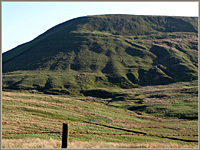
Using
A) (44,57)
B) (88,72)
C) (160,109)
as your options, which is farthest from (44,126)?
(44,57)

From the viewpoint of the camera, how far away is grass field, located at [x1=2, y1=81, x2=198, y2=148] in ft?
74.7

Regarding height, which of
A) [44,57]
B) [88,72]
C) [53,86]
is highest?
[44,57]

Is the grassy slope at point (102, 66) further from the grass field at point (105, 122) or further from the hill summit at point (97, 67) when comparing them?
the grass field at point (105, 122)

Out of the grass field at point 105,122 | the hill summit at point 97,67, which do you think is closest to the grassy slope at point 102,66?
the hill summit at point 97,67

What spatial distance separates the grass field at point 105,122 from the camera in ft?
74.7

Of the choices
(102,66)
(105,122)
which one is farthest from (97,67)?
(105,122)

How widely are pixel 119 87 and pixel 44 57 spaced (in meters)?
76.7

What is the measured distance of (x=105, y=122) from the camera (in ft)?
177

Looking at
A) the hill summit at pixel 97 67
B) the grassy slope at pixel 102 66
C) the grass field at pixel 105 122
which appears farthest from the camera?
the grassy slope at pixel 102 66

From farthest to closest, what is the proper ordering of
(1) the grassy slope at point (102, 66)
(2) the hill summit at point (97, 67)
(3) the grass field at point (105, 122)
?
(1) the grassy slope at point (102, 66)
(2) the hill summit at point (97, 67)
(3) the grass field at point (105, 122)

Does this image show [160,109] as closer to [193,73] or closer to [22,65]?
[193,73]

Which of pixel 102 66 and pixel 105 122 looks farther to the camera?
pixel 102 66

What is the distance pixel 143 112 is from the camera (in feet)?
250

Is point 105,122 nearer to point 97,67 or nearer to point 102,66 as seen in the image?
point 97,67
